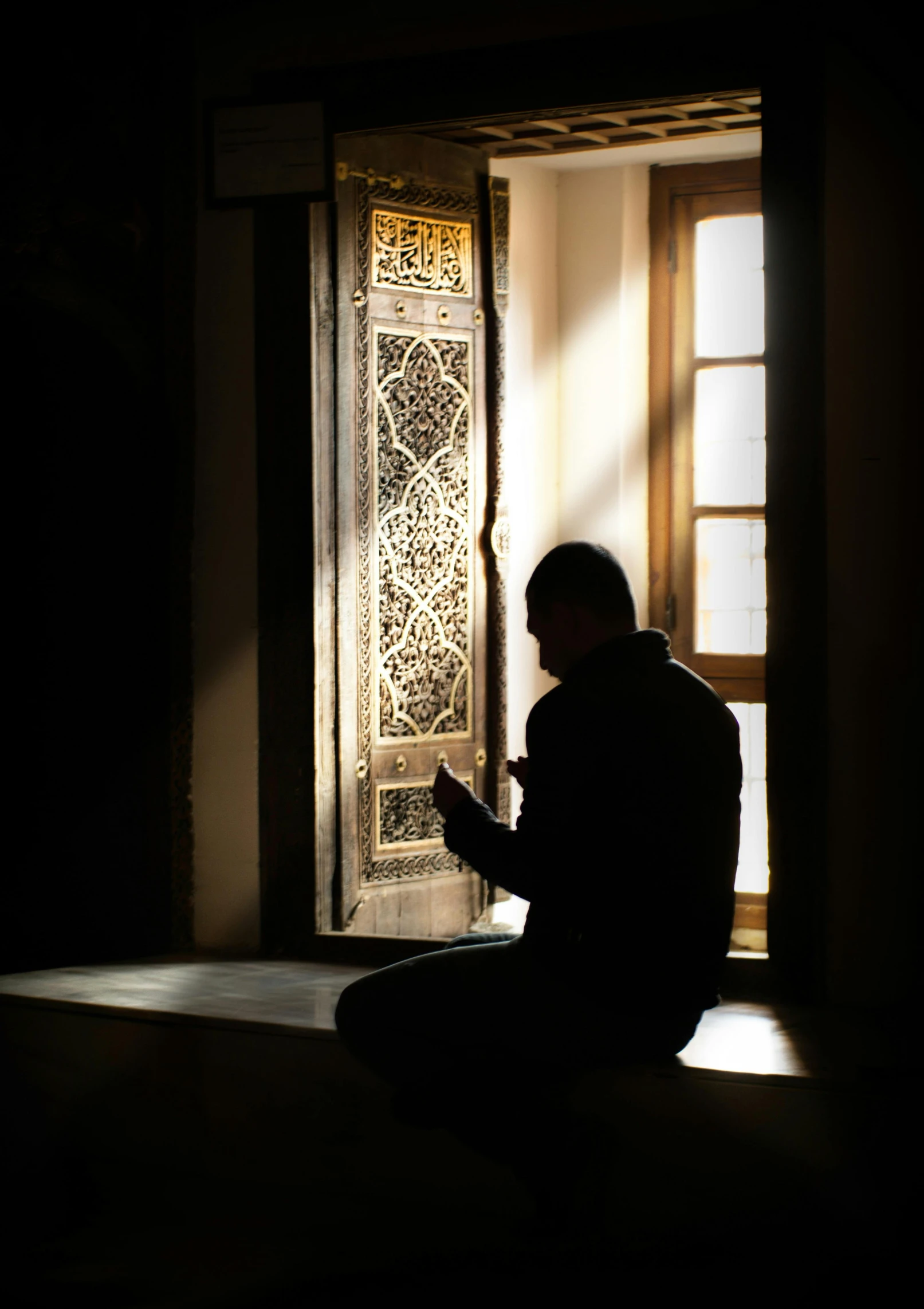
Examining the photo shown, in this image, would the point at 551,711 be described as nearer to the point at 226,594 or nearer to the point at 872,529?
the point at 872,529

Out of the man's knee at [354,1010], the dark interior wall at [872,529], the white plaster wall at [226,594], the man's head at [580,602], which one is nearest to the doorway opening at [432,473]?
the white plaster wall at [226,594]

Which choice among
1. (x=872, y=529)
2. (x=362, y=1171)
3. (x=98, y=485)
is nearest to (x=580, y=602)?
(x=872, y=529)

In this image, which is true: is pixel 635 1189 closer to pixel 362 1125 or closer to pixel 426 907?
pixel 362 1125

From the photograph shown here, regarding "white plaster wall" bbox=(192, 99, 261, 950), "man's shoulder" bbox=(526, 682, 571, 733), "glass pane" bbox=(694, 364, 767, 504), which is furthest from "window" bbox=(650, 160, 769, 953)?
"man's shoulder" bbox=(526, 682, 571, 733)

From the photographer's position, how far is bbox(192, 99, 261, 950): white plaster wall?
3820 millimetres

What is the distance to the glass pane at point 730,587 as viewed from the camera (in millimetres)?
5004

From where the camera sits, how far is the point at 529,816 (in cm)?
233

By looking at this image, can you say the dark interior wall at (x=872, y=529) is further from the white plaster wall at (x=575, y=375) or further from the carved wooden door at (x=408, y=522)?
the white plaster wall at (x=575, y=375)

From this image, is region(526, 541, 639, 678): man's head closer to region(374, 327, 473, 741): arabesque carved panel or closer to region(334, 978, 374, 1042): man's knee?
region(334, 978, 374, 1042): man's knee

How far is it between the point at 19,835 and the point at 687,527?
2555mm

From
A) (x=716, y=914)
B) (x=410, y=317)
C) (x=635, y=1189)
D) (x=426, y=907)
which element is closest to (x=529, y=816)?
(x=716, y=914)

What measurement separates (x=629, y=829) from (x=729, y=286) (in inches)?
126

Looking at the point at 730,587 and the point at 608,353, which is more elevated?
the point at 608,353

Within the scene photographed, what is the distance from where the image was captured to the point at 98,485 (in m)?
3.91
